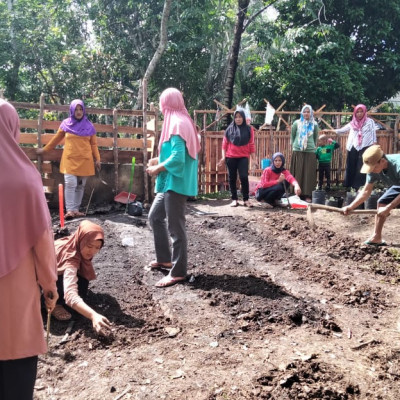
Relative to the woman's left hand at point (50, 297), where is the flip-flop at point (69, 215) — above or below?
below

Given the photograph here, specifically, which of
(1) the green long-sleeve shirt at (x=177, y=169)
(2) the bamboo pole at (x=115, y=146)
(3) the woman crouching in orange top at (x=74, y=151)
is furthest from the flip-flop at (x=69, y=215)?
(1) the green long-sleeve shirt at (x=177, y=169)

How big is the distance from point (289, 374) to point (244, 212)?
16.4ft

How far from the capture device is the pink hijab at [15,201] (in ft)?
5.32

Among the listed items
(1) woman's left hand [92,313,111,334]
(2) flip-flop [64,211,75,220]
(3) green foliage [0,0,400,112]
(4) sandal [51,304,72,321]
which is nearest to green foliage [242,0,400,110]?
(3) green foliage [0,0,400,112]

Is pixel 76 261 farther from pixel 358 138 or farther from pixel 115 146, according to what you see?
pixel 358 138

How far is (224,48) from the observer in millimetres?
17719

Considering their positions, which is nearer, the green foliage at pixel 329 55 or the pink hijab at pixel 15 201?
the pink hijab at pixel 15 201

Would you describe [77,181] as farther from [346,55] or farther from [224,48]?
[224,48]

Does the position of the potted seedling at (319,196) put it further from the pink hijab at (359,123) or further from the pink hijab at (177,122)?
the pink hijab at (177,122)

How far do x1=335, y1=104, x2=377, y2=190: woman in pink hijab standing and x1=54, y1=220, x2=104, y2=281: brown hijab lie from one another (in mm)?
6461

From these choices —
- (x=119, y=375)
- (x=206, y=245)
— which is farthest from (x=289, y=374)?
(x=206, y=245)

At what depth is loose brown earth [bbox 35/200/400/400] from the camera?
2.57 metres

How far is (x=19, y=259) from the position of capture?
1.70 metres

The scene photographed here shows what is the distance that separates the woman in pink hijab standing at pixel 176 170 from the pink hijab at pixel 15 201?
7.54ft
